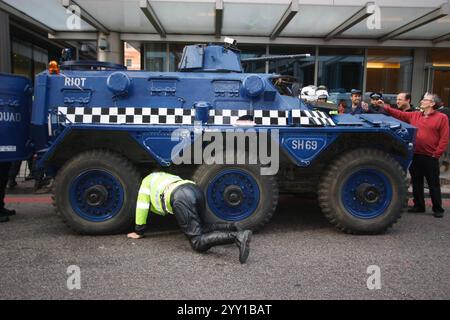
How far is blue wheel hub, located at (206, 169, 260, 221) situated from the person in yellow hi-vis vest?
1.21 ft

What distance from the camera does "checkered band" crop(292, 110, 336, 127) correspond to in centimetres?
481

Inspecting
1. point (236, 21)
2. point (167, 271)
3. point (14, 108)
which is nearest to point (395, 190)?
point (167, 271)

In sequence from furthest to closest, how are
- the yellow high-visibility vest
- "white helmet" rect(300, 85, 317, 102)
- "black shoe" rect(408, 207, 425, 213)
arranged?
"black shoe" rect(408, 207, 425, 213)
"white helmet" rect(300, 85, 317, 102)
the yellow high-visibility vest

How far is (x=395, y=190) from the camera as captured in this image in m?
4.82

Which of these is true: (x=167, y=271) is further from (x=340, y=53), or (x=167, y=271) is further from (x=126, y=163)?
(x=340, y=53)

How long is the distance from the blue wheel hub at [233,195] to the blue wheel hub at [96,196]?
Result: 1041 mm

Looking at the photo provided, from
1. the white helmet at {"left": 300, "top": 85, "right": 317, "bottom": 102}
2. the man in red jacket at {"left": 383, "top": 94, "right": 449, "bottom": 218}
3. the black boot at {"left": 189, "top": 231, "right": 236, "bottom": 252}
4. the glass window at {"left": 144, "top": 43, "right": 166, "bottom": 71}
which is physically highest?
the glass window at {"left": 144, "top": 43, "right": 166, "bottom": 71}

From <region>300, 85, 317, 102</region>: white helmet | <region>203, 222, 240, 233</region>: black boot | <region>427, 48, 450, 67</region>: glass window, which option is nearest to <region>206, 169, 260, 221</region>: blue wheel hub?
<region>203, 222, 240, 233</region>: black boot

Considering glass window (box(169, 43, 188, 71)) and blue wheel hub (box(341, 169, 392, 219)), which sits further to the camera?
glass window (box(169, 43, 188, 71))

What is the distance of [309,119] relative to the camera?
483 cm

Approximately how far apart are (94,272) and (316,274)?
1.95 meters

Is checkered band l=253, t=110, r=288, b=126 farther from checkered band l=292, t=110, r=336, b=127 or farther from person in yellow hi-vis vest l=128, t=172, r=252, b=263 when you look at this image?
person in yellow hi-vis vest l=128, t=172, r=252, b=263

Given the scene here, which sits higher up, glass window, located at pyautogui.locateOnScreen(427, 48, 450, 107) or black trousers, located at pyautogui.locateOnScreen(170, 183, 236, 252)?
glass window, located at pyautogui.locateOnScreen(427, 48, 450, 107)

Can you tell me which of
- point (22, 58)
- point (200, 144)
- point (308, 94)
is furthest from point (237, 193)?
point (22, 58)
